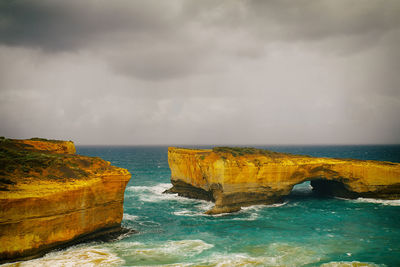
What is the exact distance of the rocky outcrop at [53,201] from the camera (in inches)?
611

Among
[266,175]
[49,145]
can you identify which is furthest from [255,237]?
[49,145]

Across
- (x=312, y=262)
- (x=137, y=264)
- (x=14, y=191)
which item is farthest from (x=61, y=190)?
(x=312, y=262)

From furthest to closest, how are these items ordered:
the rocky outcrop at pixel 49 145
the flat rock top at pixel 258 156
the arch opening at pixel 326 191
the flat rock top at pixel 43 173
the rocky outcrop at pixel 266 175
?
1. the arch opening at pixel 326 191
2. the flat rock top at pixel 258 156
3. the rocky outcrop at pixel 266 175
4. the rocky outcrop at pixel 49 145
5. the flat rock top at pixel 43 173

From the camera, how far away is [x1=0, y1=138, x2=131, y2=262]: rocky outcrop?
15.5 m

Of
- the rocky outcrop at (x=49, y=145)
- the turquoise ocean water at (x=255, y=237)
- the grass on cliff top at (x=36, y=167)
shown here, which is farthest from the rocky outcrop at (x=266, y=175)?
the grass on cliff top at (x=36, y=167)

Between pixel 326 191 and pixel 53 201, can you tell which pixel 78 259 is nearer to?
pixel 53 201

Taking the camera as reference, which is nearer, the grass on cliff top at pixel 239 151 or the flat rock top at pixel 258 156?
the flat rock top at pixel 258 156

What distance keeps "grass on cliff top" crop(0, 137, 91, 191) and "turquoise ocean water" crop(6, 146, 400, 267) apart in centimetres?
503

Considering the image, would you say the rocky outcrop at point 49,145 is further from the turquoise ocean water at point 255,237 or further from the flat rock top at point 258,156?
the flat rock top at point 258,156

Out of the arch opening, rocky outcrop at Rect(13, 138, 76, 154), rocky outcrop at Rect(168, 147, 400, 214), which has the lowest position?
the arch opening

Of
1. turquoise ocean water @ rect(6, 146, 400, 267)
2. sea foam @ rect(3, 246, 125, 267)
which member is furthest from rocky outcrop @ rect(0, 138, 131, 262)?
turquoise ocean water @ rect(6, 146, 400, 267)

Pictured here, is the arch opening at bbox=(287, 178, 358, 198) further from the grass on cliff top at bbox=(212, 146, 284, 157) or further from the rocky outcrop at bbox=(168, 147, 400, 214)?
the grass on cliff top at bbox=(212, 146, 284, 157)

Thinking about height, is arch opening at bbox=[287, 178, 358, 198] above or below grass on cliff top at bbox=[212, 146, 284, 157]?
below

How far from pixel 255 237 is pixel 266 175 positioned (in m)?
11.2
